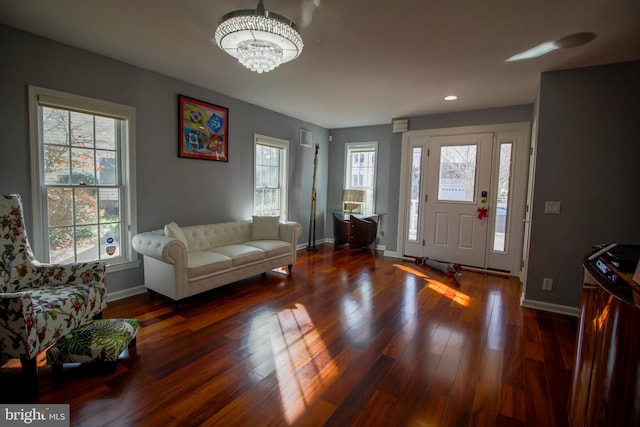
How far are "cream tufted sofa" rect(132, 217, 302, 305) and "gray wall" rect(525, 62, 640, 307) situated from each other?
2.99m

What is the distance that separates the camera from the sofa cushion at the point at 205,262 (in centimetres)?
309

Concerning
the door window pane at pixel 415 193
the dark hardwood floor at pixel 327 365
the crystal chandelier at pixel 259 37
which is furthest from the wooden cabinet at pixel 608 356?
the door window pane at pixel 415 193

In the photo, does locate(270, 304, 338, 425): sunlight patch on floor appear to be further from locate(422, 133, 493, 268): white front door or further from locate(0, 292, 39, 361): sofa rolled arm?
locate(422, 133, 493, 268): white front door

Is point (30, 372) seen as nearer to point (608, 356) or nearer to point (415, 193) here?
point (608, 356)

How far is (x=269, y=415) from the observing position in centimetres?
169

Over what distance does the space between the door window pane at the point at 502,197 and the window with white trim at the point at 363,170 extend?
2208 millimetres

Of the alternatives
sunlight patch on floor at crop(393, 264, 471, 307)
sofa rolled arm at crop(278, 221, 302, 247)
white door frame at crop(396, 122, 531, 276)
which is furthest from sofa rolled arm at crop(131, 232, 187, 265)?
white door frame at crop(396, 122, 531, 276)

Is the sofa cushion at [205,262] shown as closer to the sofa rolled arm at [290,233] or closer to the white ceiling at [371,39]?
the sofa rolled arm at [290,233]

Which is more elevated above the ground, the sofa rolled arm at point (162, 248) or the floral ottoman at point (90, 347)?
the sofa rolled arm at point (162, 248)

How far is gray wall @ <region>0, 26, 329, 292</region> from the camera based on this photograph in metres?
2.52

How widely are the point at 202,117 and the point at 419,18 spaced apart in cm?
284

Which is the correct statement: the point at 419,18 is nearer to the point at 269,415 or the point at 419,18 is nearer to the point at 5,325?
the point at 269,415

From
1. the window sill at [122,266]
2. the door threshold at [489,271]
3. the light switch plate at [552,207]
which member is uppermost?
the light switch plate at [552,207]

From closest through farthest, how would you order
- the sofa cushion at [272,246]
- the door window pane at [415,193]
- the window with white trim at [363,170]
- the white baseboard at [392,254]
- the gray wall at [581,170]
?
the gray wall at [581,170]
the sofa cushion at [272,246]
the door window pane at [415,193]
the white baseboard at [392,254]
the window with white trim at [363,170]
